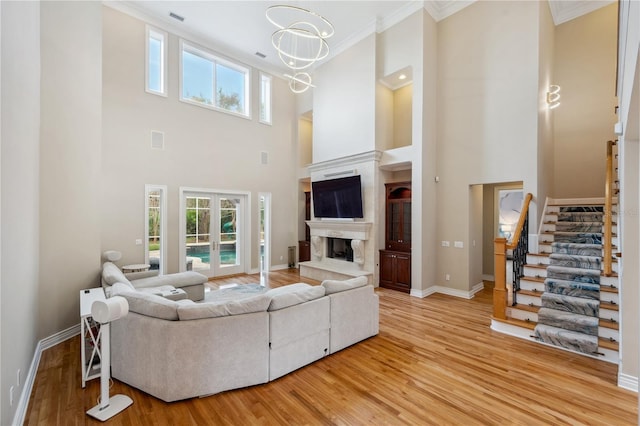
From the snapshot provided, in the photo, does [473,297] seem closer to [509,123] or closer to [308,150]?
[509,123]

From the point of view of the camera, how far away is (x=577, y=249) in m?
4.56

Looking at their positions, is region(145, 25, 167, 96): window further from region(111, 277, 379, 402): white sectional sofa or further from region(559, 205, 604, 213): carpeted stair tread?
region(559, 205, 604, 213): carpeted stair tread

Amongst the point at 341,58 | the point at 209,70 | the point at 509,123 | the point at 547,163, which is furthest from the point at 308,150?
the point at 547,163

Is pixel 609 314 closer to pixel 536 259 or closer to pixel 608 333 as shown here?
pixel 608 333

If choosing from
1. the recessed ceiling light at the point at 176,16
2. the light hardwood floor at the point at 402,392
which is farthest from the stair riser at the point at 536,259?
the recessed ceiling light at the point at 176,16

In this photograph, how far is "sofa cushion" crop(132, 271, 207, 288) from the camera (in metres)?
4.74

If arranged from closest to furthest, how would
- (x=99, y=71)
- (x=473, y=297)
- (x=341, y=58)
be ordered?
(x=99, y=71) < (x=473, y=297) < (x=341, y=58)

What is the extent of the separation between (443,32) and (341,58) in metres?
2.43

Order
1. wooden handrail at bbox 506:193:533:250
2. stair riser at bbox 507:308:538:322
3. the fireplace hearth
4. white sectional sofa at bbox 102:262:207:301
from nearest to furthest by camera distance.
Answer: stair riser at bbox 507:308:538:322, wooden handrail at bbox 506:193:533:250, white sectional sofa at bbox 102:262:207:301, the fireplace hearth

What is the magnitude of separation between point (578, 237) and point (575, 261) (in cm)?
90

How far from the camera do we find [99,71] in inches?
164

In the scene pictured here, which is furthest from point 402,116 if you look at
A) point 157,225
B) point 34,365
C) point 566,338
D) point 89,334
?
point 34,365

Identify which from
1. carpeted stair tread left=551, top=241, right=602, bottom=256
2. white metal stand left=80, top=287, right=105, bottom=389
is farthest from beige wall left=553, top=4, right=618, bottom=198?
white metal stand left=80, top=287, right=105, bottom=389

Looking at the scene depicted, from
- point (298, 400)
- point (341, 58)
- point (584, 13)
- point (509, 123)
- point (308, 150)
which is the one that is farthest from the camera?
point (308, 150)
